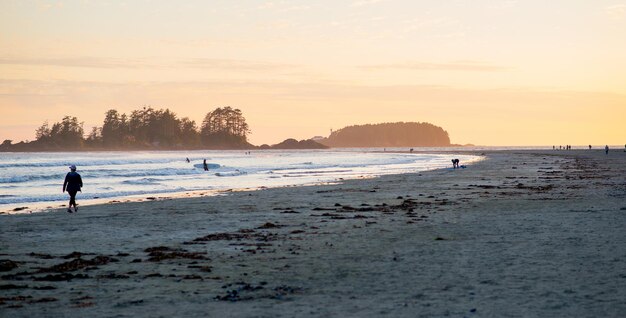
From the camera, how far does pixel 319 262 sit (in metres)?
13.0

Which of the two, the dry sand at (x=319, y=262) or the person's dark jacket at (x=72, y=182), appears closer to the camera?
Answer: the dry sand at (x=319, y=262)

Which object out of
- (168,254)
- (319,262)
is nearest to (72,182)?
(168,254)

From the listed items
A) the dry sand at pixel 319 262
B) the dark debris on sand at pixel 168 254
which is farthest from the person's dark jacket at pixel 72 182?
the dark debris on sand at pixel 168 254

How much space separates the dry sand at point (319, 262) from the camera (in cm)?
934

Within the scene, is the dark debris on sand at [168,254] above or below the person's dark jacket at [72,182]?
below

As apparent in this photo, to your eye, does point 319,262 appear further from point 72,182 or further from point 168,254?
point 72,182

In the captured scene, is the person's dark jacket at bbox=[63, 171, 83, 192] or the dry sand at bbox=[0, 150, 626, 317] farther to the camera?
the person's dark jacket at bbox=[63, 171, 83, 192]

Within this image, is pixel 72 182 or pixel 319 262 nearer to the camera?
pixel 319 262

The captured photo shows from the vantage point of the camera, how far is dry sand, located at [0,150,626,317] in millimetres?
9344

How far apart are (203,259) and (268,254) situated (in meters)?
1.44

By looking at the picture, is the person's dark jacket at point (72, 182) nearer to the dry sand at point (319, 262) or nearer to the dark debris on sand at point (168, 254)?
the dry sand at point (319, 262)

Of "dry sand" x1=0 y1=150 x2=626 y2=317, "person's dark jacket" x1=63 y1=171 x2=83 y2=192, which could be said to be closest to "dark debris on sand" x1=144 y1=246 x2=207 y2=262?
"dry sand" x1=0 y1=150 x2=626 y2=317

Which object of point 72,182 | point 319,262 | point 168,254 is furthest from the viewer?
point 72,182

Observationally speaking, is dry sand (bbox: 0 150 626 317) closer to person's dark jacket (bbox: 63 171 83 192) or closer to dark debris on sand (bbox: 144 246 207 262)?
dark debris on sand (bbox: 144 246 207 262)
